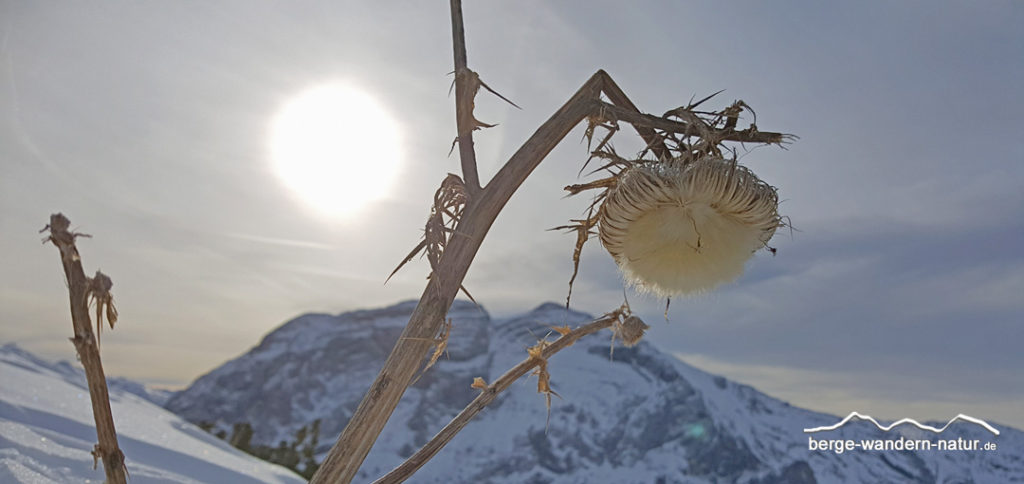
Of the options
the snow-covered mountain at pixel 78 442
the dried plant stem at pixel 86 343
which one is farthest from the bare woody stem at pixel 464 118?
the snow-covered mountain at pixel 78 442

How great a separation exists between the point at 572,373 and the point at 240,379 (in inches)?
1333

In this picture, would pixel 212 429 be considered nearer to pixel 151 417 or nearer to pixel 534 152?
pixel 151 417

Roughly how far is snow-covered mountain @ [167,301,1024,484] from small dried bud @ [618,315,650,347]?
57.8 meters

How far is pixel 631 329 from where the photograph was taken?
39.9 inches

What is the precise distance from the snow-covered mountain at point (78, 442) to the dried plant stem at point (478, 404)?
111 cm

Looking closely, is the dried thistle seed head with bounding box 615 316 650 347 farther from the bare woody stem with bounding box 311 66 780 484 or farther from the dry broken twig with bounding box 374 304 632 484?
the bare woody stem with bounding box 311 66 780 484

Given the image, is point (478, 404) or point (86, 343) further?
point (478, 404)

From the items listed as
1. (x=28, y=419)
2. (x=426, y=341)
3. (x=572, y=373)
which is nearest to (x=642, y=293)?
(x=426, y=341)

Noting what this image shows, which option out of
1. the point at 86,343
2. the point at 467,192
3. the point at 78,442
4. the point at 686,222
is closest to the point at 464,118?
the point at 467,192

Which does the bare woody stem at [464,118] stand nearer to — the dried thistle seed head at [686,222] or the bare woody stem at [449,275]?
the bare woody stem at [449,275]

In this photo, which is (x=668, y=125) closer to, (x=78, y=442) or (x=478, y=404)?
(x=478, y=404)

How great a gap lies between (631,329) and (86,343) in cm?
74

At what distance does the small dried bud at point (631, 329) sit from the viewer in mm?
1003

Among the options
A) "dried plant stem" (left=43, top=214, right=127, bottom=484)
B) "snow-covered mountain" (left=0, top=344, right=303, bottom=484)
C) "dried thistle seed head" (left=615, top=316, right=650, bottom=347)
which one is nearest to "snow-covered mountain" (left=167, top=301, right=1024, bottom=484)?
"snow-covered mountain" (left=0, top=344, right=303, bottom=484)
